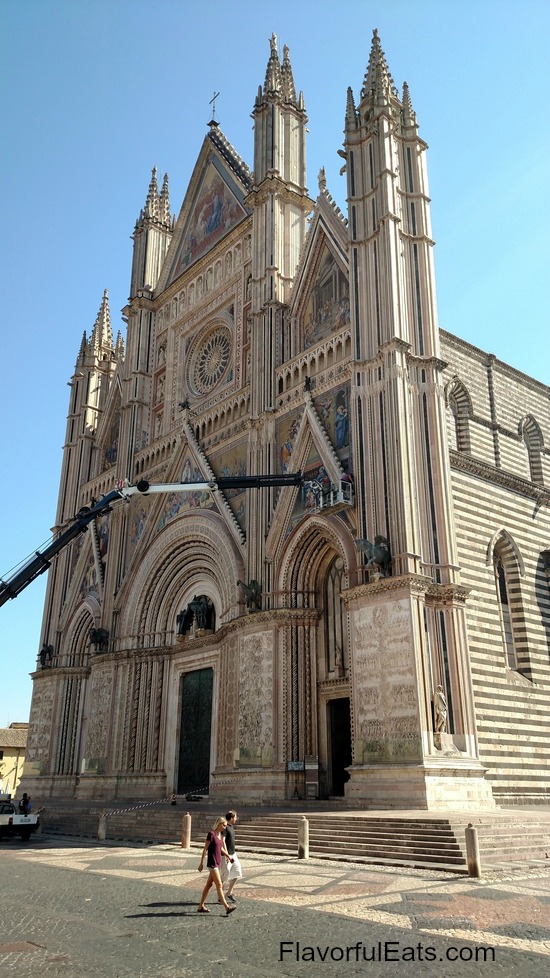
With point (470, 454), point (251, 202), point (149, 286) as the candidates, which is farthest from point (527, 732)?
point (149, 286)

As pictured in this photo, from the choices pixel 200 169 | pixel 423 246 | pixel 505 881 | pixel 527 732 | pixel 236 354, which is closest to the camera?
pixel 505 881

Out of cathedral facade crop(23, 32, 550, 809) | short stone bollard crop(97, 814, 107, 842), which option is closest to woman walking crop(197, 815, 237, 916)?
cathedral facade crop(23, 32, 550, 809)

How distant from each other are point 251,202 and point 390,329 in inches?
443

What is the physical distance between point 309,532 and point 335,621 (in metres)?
2.76

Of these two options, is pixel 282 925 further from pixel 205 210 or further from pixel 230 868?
pixel 205 210

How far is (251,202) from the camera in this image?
1206 inches

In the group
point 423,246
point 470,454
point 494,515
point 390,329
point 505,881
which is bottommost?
point 505,881

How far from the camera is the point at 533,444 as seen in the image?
29.5 m

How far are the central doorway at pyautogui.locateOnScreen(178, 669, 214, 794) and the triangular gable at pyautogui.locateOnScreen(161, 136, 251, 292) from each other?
18.1 m

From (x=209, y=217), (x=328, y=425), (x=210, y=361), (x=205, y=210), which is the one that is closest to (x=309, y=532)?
(x=328, y=425)

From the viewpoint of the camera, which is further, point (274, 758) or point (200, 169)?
point (200, 169)

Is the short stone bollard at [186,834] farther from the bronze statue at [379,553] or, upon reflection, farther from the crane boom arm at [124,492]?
the crane boom arm at [124,492]

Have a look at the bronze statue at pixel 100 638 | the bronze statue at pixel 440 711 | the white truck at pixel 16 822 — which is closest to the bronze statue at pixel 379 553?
the bronze statue at pixel 440 711

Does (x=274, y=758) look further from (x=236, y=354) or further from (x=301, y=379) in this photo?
(x=236, y=354)
